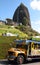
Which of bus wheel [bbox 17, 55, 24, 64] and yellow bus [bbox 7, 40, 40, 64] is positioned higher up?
yellow bus [bbox 7, 40, 40, 64]

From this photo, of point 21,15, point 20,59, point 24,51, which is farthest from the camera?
point 21,15

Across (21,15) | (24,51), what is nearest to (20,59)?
(24,51)

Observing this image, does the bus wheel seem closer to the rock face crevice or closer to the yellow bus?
the yellow bus

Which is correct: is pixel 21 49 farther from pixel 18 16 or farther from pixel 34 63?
pixel 18 16

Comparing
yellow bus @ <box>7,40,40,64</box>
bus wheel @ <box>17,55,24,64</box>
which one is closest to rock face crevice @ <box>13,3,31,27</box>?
yellow bus @ <box>7,40,40,64</box>

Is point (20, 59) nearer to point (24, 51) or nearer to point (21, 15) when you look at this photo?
point (24, 51)

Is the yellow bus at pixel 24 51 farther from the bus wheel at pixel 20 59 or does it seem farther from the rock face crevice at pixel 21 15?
the rock face crevice at pixel 21 15

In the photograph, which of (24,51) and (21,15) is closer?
(24,51)

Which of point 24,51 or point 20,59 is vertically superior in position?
point 24,51

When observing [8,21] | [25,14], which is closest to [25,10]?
[25,14]

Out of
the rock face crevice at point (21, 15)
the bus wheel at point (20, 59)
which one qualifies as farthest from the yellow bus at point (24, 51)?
the rock face crevice at point (21, 15)

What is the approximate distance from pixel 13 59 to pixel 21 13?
14470cm

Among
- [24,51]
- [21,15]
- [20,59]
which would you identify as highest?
[21,15]

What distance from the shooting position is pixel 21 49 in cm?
1892
